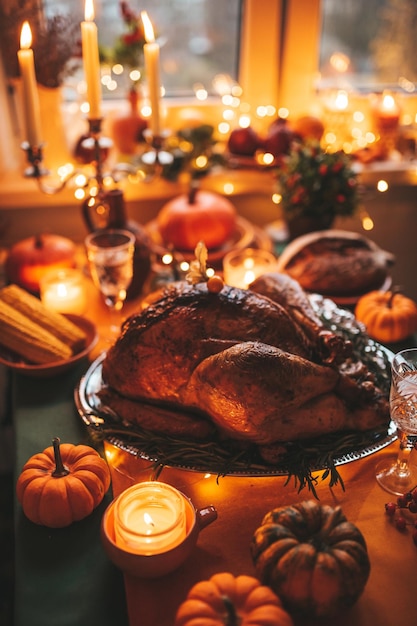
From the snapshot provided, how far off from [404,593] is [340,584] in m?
0.16

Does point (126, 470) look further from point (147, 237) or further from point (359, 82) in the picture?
point (359, 82)

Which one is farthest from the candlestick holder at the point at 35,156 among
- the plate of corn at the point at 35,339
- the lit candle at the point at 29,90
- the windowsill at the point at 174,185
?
the windowsill at the point at 174,185

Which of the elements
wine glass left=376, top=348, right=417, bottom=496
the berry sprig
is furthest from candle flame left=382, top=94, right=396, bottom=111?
the berry sprig

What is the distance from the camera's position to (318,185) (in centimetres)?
205

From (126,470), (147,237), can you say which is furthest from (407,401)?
(147,237)

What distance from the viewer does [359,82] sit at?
283 centimetres

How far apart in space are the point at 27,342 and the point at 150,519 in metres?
0.63

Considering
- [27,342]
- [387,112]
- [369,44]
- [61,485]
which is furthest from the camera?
[369,44]

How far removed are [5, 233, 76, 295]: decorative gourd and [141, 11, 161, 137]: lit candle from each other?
481 mm

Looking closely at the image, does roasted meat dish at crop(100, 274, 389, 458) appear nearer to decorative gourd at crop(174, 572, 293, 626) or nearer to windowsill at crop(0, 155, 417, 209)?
decorative gourd at crop(174, 572, 293, 626)

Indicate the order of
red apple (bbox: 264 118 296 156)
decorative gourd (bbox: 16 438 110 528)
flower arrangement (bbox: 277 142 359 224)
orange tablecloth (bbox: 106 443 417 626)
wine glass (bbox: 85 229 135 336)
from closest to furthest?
orange tablecloth (bbox: 106 443 417 626), decorative gourd (bbox: 16 438 110 528), wine glass (bbox: 85 229 135 336), flower arrangement (bbox: 277 142 359 224), red apple (bbox: 264 118 296 156)

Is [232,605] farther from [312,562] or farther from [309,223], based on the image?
[309,223]

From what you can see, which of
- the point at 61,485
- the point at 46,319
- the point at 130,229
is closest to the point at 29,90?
the point at 130,229

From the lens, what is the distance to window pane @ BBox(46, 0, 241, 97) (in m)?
2.48
